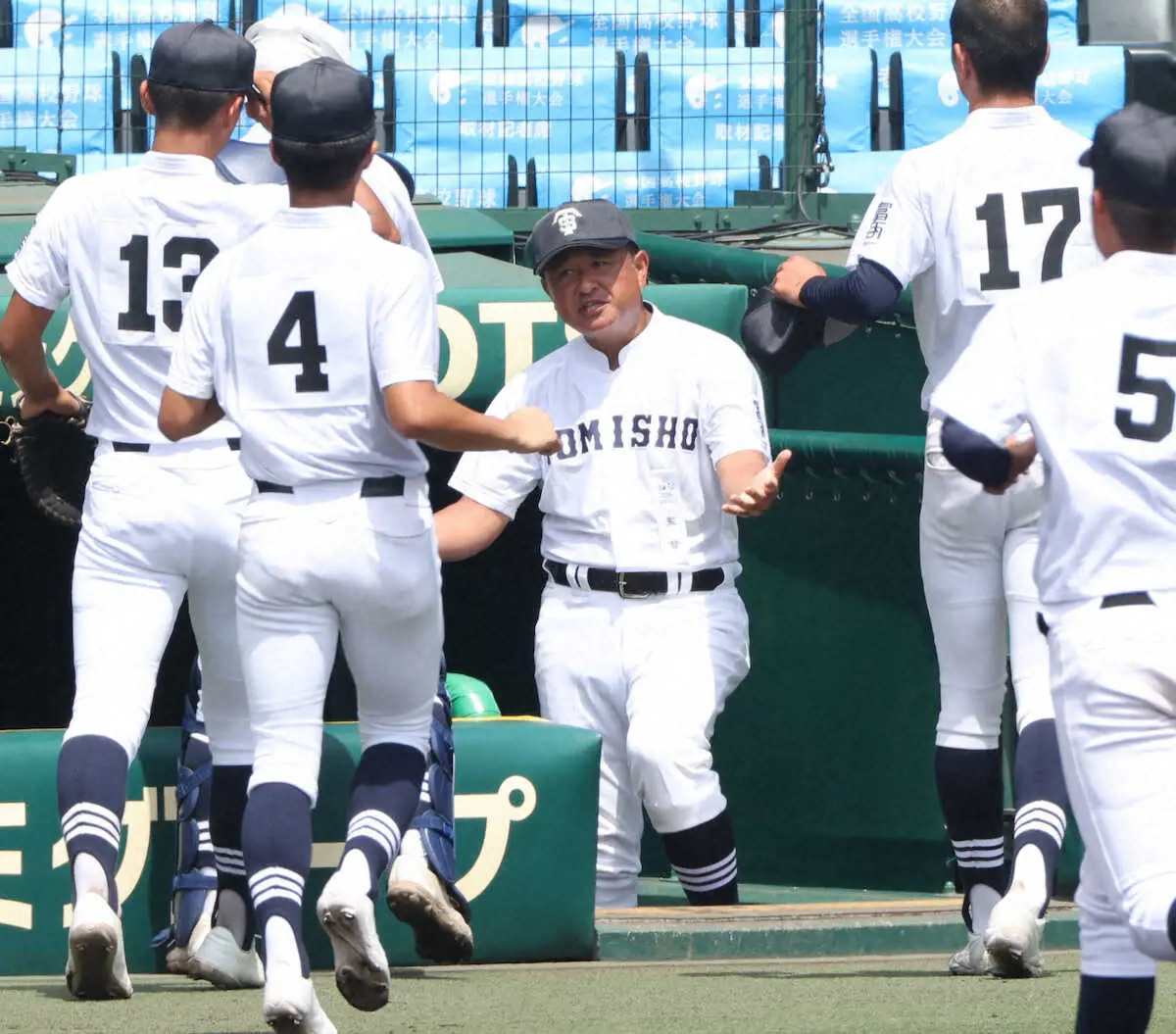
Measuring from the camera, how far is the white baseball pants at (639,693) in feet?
15.0

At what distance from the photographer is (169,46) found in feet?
12.5

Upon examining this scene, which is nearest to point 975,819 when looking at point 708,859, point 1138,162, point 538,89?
point 708,859

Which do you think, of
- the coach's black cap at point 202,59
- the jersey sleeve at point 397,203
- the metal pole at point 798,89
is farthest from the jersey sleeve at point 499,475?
Answer: the metal pole at point 798,89

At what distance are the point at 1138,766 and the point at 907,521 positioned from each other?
9.66 feet

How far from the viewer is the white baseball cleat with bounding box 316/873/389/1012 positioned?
319 cm

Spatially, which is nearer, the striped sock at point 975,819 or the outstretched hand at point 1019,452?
the outstretched hand at point 1019,452

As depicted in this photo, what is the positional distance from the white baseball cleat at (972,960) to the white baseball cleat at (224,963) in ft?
3.86

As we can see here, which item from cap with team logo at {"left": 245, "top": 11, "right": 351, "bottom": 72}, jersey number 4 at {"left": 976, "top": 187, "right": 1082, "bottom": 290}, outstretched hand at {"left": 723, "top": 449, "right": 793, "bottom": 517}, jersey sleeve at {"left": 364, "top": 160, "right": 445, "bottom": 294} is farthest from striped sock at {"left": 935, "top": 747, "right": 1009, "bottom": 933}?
cap with team logo at {"left": 245, "top": 11, "right": 351, "bottom": 72}

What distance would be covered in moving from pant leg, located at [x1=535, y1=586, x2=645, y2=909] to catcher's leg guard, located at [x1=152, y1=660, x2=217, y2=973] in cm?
84

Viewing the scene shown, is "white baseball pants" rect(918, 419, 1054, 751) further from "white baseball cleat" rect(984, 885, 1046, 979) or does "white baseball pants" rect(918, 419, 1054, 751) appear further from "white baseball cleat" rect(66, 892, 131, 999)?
"white baseball cleat" rect(66, 892, 131, 999)

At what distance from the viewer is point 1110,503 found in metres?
2.57

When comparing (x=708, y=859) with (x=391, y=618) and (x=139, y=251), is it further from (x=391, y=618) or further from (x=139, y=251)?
(x=139, y=251)

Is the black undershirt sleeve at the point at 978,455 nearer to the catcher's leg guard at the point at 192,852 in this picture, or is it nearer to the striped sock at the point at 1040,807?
the striped sock at the point at 1040,807

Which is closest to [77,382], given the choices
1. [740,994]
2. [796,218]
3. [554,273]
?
[554,273]
